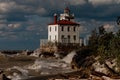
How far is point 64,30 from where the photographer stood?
351 ft

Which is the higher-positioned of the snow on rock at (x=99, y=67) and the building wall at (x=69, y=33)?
the building wall at (x=69, y=33)

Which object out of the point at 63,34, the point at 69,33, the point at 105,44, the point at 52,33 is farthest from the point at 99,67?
the point at 52,33

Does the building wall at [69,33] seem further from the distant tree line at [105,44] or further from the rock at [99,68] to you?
the rock at [99,68]

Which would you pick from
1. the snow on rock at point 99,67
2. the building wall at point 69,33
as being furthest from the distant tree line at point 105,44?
the building wall at point 69,33

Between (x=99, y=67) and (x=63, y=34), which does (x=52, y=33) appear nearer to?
(x=63, y=34)

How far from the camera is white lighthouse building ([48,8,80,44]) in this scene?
105938 mm

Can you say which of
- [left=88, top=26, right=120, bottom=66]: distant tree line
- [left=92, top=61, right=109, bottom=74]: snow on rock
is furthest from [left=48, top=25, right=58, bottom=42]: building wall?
[left=92, top=61, right=109, bottom=74]: snow on rock

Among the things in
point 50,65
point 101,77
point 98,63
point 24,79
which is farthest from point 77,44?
point 101,77

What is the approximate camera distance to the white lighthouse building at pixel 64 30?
10594 centimetres

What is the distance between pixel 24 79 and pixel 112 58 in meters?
15.9

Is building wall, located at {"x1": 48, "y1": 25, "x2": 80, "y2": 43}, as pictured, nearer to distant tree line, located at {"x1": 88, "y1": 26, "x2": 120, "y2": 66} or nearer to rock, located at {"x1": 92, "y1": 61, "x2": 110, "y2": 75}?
distant tree line, located at {"x1": 88, "y1": 26, "x2": 120, "y2": 66}

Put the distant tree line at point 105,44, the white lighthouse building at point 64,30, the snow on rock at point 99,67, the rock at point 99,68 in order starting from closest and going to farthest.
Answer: the rock at point 99,68 → the snow on rock at point 99,67 → the distant tree line at point 105,44 → the white lighthouse building at point 64,30

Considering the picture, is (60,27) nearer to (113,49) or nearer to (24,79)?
(113,49)

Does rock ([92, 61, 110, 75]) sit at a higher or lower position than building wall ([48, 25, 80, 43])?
lower
